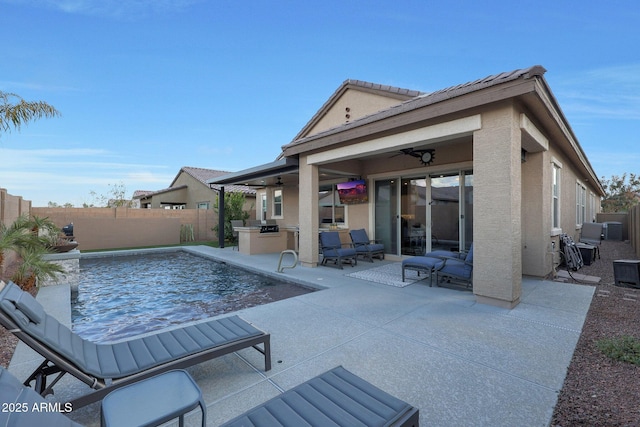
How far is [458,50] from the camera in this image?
36.9 ft

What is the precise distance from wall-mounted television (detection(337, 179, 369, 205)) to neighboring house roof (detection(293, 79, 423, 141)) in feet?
12.4

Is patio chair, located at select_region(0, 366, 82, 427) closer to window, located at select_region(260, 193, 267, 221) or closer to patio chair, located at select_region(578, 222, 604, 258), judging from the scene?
window, located at select_region(260, 193, 267, 221)

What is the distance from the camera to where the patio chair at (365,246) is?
9484 millimetres

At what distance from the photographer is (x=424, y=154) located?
9.09 meters

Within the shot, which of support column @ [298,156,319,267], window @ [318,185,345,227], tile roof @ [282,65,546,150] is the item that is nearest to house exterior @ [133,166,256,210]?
window @ [318,185,345,227]

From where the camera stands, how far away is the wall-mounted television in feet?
35.4

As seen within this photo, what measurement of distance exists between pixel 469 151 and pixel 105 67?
1294 centimetres

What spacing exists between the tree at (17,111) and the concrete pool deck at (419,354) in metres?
3.81

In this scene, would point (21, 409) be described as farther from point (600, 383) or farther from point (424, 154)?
point (424, 154)

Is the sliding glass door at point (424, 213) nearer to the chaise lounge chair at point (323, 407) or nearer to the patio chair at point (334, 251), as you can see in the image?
the patio chair at point (334, 251)

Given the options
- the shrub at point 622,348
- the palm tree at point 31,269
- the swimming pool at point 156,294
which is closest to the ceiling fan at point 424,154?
the swimming pool at point 156,294

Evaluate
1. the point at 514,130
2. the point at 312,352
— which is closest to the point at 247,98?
the point at 514,130

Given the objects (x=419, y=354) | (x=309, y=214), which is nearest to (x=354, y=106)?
(x=309, y=214)

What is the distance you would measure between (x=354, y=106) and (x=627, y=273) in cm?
1067
